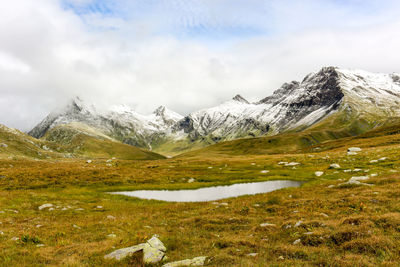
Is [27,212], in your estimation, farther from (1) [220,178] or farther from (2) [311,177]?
(2) [311,177]

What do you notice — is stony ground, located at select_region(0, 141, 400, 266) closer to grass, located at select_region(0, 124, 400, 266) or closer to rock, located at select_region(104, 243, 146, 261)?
grass, located at select_region(0, 124, 400, 266)

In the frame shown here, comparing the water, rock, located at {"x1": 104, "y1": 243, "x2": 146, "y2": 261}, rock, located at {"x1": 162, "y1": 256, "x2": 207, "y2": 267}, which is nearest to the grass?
rock, located at {"x1": 104, "y1": 243, "x2": 146, "y2": 261}

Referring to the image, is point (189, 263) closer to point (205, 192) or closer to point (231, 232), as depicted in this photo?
point (231, 232)

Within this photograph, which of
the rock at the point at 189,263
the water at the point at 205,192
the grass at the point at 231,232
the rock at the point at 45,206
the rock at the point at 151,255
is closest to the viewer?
the rock at the point at 189,263

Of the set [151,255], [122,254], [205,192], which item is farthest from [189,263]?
[205,192]

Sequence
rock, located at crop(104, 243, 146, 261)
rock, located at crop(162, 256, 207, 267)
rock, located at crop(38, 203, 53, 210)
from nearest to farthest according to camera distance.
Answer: rock, located at crop(162, 256, 207, 267)
rock, located at crop(104, 243, 146, 261)
rock, located at crop(38, 203, 53, 210)

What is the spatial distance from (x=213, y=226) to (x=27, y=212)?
22.2 metres

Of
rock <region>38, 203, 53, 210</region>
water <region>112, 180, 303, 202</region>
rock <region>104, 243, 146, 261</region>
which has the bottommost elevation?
water <region>112, 180, 303, 202</region>

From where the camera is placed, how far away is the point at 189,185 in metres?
50.3

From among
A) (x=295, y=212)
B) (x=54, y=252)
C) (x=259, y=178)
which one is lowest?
(x=259, y=178)

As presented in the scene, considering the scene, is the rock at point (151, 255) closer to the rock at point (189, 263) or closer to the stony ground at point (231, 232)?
the stony ground at point (231, 232)

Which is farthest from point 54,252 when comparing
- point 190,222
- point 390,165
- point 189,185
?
point 390,165

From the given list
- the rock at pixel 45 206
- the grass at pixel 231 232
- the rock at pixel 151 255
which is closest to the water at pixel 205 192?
the grass at pixel 231 232

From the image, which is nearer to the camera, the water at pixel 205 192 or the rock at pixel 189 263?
the rock at pixel 189 263
